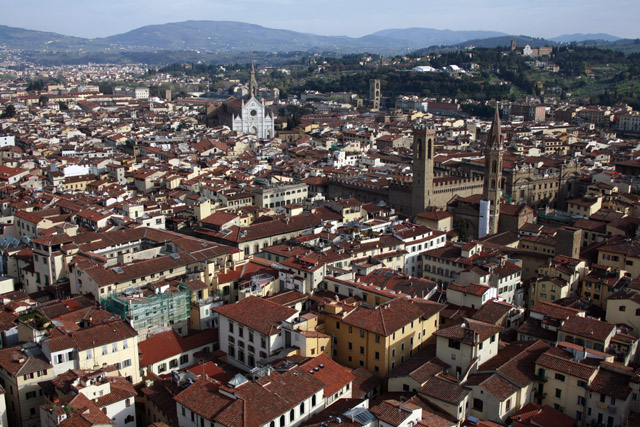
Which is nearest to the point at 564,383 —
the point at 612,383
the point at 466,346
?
the point at 612,383

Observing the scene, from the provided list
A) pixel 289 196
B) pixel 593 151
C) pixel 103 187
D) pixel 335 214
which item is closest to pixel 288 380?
pixel 335 214

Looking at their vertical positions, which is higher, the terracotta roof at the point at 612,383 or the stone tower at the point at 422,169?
the stone tower at the point at 422,169

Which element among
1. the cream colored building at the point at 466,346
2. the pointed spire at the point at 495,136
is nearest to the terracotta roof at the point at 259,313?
the cream colored building at the point at 466,346

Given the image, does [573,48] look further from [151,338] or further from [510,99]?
[151,338]

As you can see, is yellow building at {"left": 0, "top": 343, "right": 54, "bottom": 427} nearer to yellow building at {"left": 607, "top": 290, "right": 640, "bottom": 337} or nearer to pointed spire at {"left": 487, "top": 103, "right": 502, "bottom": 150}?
yellow building at {"left": 607, "top": 290, "right": 640, "bottom": 337}

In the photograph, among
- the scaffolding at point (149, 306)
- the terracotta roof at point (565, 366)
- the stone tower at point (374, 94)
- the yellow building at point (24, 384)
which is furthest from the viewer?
the stone tower at point (374, 94)

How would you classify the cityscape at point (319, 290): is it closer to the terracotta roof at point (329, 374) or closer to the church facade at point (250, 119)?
the terracotta roof at point (329, 374)
